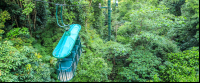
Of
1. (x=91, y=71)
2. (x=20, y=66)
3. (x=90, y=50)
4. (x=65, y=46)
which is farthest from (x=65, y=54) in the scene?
(x=90, y=50)

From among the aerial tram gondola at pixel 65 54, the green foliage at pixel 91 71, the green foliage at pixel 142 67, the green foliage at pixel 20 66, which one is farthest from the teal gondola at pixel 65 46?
the green foliage at pixel 142 67

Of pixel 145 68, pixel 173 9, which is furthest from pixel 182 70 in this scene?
pixel 173 9

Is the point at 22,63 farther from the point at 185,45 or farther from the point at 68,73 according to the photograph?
the point at 185,45

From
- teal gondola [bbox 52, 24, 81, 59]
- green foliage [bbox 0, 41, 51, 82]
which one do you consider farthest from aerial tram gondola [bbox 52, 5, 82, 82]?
green foliage [bbox 0, 41, 51, 82]

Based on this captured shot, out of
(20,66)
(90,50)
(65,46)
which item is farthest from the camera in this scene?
(90,50)

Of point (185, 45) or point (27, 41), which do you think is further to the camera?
point (185, 45)

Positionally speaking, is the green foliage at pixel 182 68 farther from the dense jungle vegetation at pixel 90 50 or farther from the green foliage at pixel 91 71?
the green foliage at pixel 91 71

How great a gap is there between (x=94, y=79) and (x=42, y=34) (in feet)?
12.9

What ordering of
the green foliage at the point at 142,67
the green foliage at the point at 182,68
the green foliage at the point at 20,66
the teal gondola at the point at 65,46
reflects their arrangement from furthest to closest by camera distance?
the green foliage at the point at 142,67, the green foliage at the point at 182,68, the green foliage at the point at 20,66, the teal gondola at the point at 65,46

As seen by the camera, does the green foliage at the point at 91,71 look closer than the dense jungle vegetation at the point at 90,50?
No

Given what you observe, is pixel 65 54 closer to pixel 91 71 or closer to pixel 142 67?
pixel 91 71

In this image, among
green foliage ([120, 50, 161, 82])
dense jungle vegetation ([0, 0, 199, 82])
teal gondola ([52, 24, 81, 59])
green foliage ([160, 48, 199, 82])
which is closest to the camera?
teal gondola ([52, 24, 81, 59])

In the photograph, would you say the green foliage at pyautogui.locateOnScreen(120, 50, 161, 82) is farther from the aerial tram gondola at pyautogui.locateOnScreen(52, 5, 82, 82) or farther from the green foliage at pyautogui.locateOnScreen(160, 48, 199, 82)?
the aerial tram gondola at pyautogui.locateOnScreen(52, 5, 82, 82)

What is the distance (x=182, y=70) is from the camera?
5.62 metres
